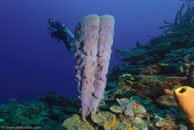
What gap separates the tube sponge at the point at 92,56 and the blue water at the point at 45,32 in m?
63.3

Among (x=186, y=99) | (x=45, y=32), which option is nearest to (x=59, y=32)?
(x=186, y=99)

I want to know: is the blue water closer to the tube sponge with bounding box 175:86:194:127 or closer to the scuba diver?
the scuba diver

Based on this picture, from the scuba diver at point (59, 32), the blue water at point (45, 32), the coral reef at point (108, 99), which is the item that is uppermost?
the blue water at point (45, 32)

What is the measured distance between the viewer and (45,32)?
115 metres

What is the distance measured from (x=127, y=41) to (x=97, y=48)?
114m

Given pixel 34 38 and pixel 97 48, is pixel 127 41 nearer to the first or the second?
pixel 34 38

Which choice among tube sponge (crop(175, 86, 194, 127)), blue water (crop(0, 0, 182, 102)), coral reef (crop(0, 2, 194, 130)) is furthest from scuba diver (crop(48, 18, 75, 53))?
blue water (crop(0, 0, 182, 102))

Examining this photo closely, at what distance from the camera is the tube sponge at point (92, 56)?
218cm

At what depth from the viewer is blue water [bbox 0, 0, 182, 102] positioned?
250ft

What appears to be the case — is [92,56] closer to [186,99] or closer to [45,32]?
[186,99]

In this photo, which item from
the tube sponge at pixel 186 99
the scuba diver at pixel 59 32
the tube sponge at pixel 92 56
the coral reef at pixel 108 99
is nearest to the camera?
the tube sponge at pixel 186 99

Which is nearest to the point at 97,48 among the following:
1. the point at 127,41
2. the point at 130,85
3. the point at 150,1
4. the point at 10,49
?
the point at 130,85

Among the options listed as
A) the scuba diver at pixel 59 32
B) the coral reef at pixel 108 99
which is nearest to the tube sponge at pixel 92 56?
the coral reef at pixel 108 99

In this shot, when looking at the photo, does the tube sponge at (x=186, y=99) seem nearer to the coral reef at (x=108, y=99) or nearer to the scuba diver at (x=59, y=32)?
the coral reef at (x=108, y=99)
